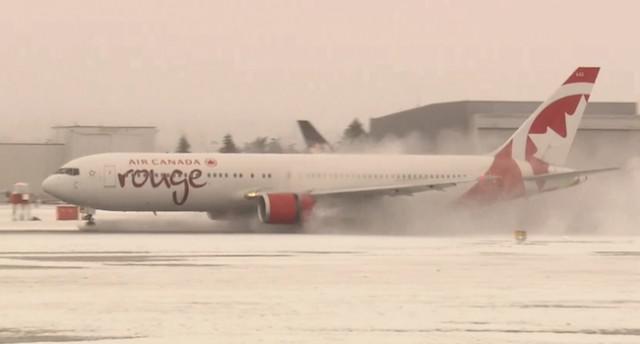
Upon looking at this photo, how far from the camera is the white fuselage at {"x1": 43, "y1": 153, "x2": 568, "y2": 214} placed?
3931 cm

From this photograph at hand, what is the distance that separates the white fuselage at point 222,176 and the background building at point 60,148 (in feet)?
159

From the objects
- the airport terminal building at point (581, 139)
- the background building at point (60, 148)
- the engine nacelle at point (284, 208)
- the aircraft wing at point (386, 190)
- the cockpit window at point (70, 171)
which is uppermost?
the background building at point (60, 148)

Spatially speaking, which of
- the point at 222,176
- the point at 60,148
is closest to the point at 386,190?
the point at 222,176

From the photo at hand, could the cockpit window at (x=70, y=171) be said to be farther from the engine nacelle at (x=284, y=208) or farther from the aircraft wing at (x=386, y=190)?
the aircraft wing at (x=386, y=190)

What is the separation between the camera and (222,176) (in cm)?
4044

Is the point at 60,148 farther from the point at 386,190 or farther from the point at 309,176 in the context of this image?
the point at 386,190

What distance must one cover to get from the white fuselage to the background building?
48528mm
